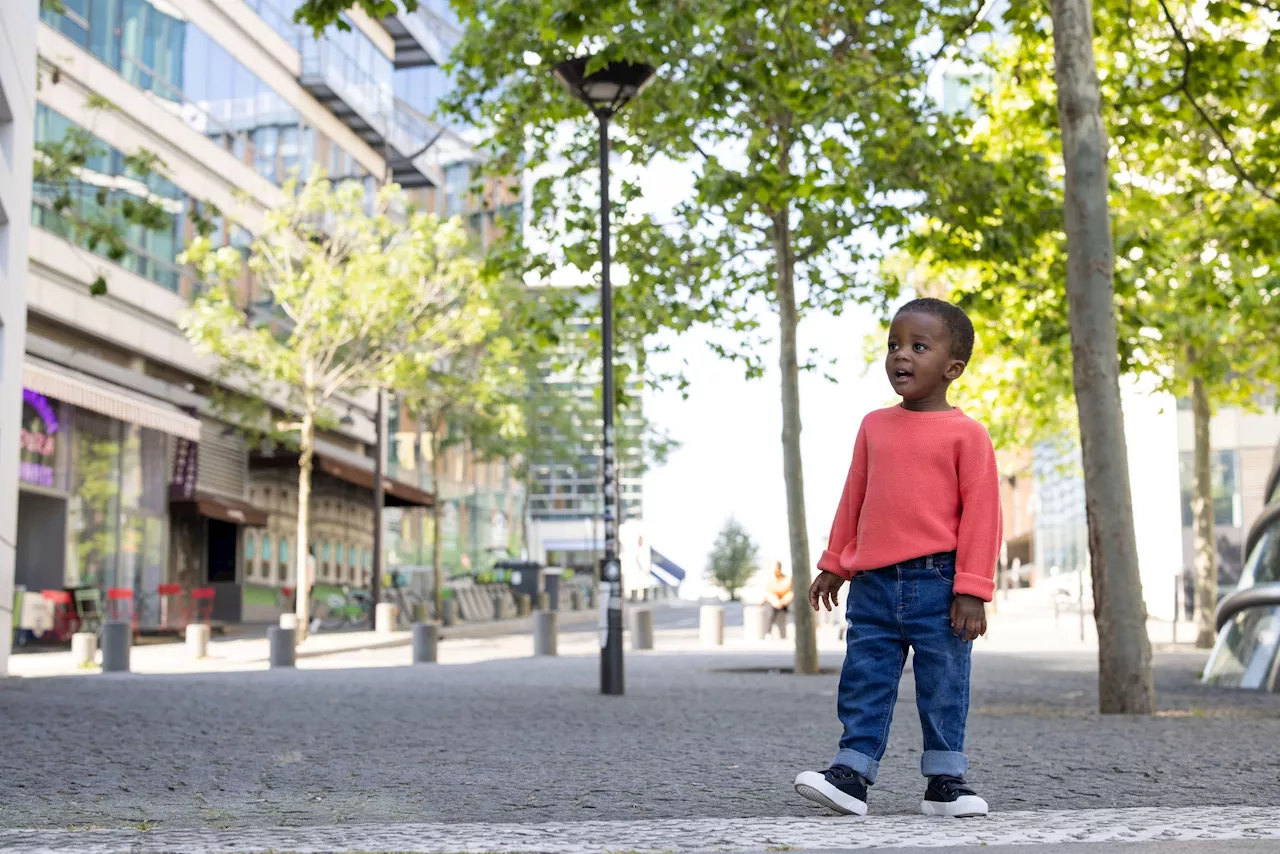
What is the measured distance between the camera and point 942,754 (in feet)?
17.9

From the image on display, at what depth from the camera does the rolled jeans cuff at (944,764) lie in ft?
17.8

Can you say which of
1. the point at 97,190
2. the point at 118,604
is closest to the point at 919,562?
the point at 97,190

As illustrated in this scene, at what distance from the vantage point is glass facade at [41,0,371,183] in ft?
103

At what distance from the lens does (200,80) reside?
36.7 m

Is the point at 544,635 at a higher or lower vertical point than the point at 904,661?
lower

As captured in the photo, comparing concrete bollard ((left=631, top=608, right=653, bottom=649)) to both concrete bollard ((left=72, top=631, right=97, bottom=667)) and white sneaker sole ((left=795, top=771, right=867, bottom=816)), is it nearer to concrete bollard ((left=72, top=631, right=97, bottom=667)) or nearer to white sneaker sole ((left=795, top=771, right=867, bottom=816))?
concrete bollard ((left=72, top=631, right=97, bottom=667))

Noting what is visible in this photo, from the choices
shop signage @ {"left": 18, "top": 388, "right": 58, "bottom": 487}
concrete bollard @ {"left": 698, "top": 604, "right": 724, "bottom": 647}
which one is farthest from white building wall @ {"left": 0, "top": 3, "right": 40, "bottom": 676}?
concrete bollard @ {"left": 698, "top": 604, "right": 724, "bottom": 647}

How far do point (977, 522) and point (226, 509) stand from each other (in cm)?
3250

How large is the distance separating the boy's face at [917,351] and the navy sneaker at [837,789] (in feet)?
4.07

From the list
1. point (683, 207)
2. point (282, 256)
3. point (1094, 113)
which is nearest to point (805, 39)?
point (683, 207)

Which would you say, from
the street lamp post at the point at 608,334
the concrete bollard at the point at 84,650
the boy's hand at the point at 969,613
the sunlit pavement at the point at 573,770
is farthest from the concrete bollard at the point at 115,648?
the boy's hand at the point at 969,613

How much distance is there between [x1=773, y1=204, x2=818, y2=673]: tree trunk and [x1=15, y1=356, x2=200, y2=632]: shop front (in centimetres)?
1154

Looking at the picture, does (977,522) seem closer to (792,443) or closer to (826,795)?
(826,795)

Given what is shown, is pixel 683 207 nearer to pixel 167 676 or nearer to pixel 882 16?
pixel 882 16
